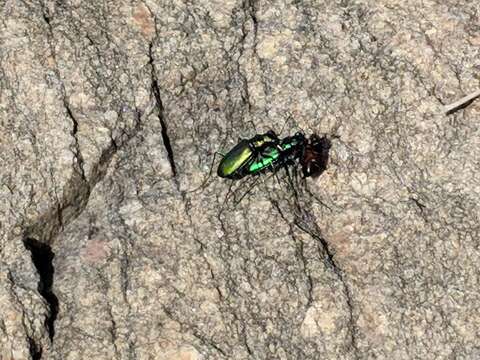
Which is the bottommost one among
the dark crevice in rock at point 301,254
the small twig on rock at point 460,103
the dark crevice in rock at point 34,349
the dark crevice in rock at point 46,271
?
the dark crevice in rock at point 34,349

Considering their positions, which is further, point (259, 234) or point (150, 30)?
point (150, 30)

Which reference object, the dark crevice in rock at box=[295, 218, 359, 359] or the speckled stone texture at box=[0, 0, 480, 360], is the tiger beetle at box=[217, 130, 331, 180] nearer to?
the speckled stone texture at box=[0, 0, 480, 360]

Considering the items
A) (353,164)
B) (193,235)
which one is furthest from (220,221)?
(353,164)

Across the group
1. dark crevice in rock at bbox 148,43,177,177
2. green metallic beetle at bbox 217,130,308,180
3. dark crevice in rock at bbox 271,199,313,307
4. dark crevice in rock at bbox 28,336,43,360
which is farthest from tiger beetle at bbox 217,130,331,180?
dark crevice in rock at bbox 28,336,43,360

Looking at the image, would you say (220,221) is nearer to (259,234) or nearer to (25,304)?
(259,234)

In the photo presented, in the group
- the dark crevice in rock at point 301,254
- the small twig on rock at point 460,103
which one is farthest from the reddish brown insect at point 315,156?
the small twig on rock at point 460,103

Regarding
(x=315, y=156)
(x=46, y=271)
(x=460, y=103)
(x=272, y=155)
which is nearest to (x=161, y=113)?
(x=272, y=155)

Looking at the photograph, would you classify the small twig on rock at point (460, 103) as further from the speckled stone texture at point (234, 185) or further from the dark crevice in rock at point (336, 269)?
the dark crevice in rock at point (336, 269)
